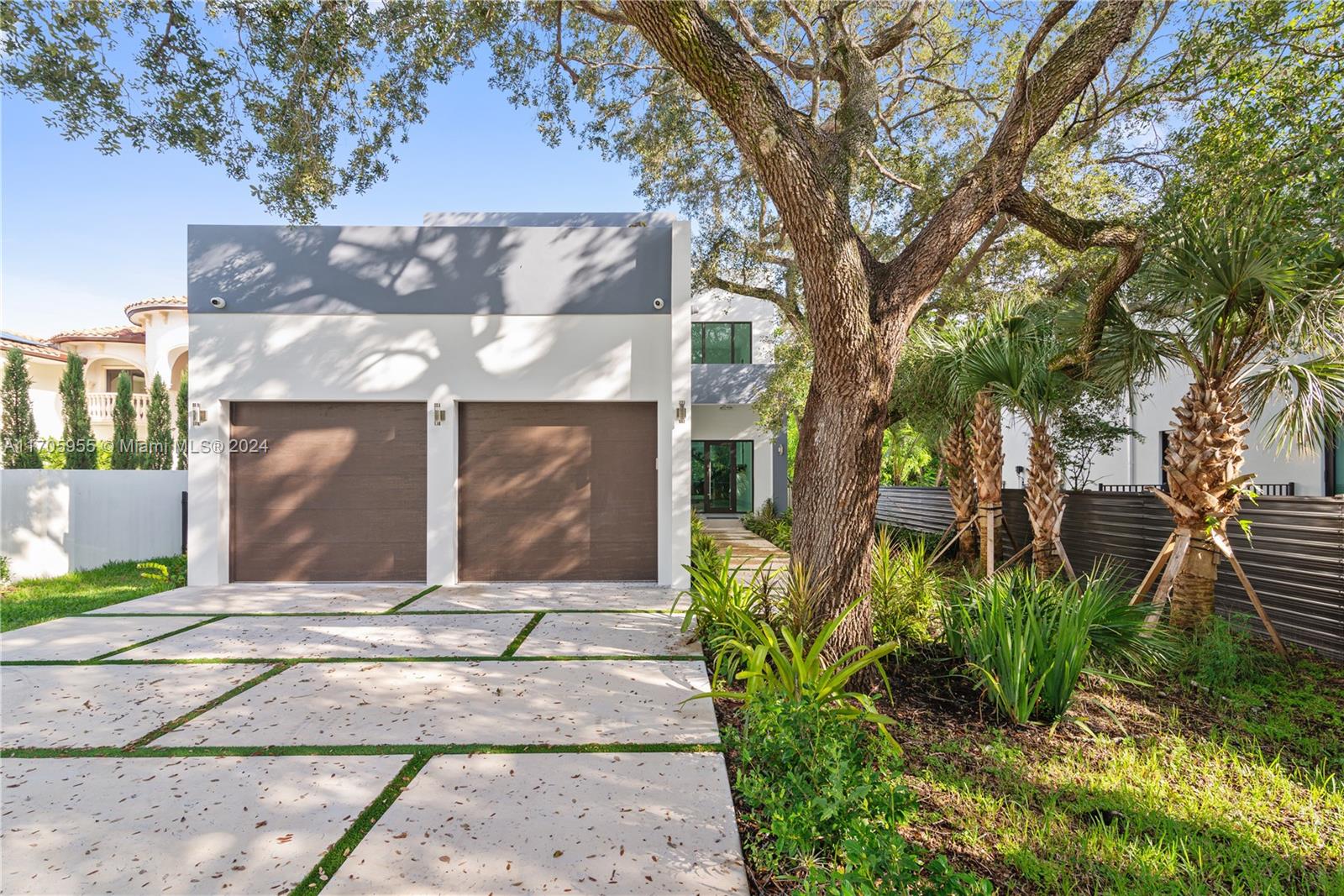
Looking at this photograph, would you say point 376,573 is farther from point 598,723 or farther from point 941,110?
point 941,110

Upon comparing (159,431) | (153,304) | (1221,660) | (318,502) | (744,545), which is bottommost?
(744,545)

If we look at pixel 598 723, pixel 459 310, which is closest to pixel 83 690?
pixel 598 723

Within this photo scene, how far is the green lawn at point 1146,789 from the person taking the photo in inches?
94.0

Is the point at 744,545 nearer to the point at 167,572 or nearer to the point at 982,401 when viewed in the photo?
the point at 982,401

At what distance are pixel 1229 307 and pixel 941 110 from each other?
258 inches

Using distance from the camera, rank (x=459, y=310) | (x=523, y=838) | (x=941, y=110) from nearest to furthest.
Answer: (x=523, y=838) < (x=459, y=310) < (x=941, y=110)

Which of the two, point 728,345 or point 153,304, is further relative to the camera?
point 728,345

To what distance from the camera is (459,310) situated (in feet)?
26.5

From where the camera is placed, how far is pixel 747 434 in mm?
18781

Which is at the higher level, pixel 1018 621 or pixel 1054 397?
pixel 1054 397

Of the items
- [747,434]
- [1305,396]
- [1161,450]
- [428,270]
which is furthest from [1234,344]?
[747,434]

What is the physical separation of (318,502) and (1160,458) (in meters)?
15.2

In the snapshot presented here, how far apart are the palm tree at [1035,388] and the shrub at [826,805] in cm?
459

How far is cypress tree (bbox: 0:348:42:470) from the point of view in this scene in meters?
10.6
